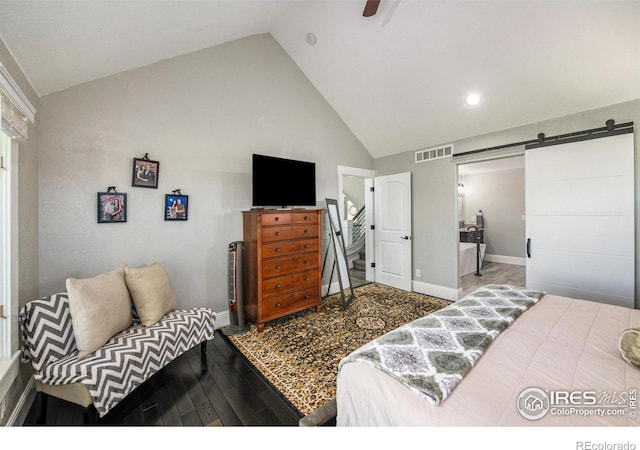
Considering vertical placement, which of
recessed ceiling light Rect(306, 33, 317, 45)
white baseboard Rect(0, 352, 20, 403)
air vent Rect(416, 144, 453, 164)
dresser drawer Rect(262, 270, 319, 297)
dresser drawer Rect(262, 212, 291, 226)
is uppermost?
recessed ceiling light Rect(306, 33, 317, 45)

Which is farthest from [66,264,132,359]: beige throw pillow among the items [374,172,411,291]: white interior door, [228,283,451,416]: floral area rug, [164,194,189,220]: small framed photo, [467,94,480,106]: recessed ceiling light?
[467,94,480,106]: recessed ceiling light

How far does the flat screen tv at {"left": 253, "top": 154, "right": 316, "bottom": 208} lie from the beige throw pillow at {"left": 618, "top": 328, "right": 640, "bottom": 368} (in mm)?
2917

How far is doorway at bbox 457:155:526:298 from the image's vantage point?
230 inches

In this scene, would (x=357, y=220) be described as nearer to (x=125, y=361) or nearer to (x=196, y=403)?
(x=196, y=403)

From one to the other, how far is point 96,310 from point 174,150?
1720 mm

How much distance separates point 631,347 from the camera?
1.14m

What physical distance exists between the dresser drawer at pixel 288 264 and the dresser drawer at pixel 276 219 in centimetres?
43

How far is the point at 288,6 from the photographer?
2891 mm

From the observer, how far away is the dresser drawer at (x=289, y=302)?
9.49ft

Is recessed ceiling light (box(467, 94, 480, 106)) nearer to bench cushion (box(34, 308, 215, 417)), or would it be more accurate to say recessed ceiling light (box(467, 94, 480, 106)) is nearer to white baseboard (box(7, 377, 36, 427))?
bench cushion (box(34, 308, 215, 417))

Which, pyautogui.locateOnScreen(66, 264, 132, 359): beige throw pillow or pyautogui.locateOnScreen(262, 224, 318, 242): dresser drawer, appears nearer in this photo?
pyautogui.locateOnScreen(66, 264, 132, 359): beige throw pillow

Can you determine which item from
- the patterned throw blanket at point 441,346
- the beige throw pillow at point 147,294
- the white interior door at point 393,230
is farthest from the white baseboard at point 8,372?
the white interior door at point 393,230

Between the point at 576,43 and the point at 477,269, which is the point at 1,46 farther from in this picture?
the point at 477,269
